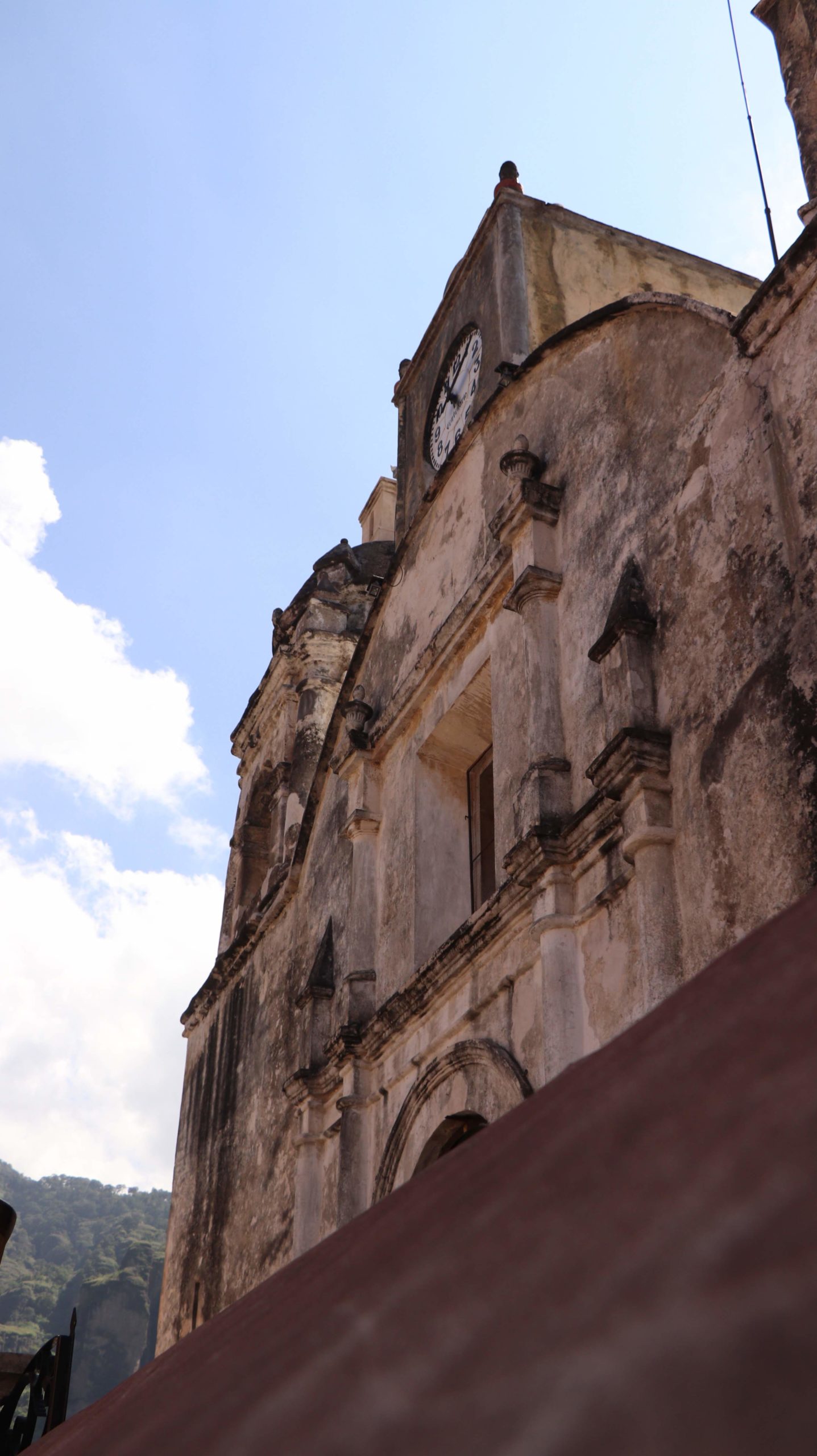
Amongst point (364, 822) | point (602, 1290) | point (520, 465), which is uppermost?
point (520, 465)

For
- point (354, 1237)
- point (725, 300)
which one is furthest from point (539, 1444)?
point (725, 300)

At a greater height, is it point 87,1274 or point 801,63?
point 87,1274

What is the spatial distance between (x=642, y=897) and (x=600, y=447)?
248 cm

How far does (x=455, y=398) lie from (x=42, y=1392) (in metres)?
6.32

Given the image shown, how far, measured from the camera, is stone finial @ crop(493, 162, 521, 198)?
8.78m

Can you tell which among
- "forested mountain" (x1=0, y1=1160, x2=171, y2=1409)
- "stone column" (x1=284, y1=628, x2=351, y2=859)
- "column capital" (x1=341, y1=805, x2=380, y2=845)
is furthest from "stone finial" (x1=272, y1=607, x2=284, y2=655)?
"forested mountain" (x1=0, y1=1160, x2=171, y2=1409)

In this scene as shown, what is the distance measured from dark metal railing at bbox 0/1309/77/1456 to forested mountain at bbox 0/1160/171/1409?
3120 cm

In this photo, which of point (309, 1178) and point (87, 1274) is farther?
point (87, 1274)

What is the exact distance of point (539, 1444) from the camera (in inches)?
29.8

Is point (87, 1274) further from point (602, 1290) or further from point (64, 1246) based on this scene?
point (602, 1290)

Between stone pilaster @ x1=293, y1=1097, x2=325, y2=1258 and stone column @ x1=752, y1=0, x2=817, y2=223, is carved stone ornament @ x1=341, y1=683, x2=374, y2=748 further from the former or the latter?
stone column @ x1=752, y1=0, x2=817, y2=223

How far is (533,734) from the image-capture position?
609 centimetres

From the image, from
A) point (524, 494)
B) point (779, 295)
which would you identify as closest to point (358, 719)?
A: point (524, 494)

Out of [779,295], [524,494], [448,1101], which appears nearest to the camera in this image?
[779,295]
